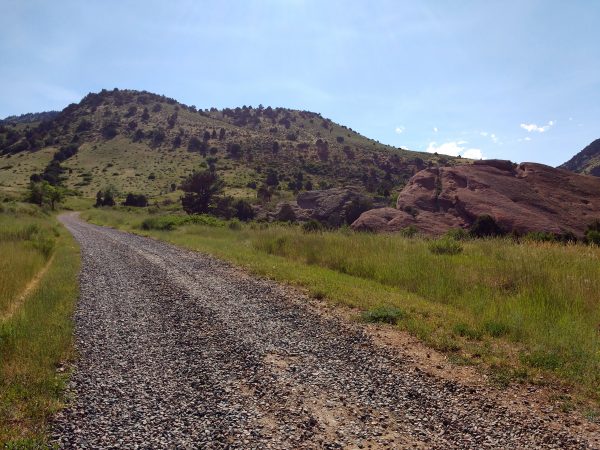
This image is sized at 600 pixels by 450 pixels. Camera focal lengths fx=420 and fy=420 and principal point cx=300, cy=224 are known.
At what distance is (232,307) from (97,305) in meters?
3.04

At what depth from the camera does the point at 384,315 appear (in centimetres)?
771

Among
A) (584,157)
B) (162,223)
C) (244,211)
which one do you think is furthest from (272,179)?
(584,157)

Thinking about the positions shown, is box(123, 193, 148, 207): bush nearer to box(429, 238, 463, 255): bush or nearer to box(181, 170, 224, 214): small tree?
box(181, 170, 224, 214): small tree

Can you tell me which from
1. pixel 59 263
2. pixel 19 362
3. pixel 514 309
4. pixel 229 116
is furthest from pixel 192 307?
pixel 229 116

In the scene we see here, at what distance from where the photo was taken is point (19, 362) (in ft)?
18.1

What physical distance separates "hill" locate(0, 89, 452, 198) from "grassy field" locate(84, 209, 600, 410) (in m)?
43.7

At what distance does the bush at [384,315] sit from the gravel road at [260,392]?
49 centimetres

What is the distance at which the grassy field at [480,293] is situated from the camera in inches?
217

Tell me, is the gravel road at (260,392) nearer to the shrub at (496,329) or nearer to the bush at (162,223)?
the shrub at (496,329)

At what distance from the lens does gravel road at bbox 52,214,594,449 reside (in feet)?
12.7

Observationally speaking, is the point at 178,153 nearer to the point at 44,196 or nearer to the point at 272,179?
the point at 272,179

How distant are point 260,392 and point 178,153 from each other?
9228cm

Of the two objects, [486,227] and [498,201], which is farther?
[498,201]

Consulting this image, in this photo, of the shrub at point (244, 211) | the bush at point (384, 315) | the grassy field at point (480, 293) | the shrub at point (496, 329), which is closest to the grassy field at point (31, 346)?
the bush at point (384, 315)
